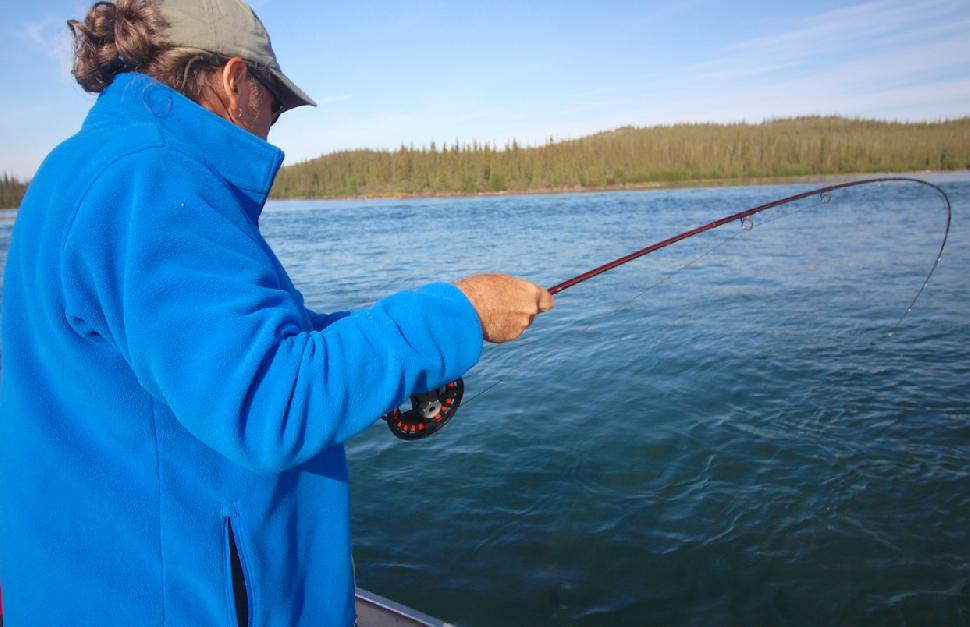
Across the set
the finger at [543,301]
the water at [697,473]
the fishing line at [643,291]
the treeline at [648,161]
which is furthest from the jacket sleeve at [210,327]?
the treeline at [648,161]

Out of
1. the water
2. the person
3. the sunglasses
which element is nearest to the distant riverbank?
the water

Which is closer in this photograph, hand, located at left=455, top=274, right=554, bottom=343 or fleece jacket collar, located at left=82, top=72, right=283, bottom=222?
fleece jacket collar, located at left=82, top=72, right=283, bottom=222

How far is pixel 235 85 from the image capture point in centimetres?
139

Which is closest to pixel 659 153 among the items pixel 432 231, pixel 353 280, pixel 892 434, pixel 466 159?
pixel 466 159

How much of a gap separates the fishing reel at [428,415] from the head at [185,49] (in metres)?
1.43

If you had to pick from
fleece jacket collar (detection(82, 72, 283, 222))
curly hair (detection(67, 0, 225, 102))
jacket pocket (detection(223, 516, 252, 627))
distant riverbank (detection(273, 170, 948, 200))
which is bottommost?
jacket pocket (detection(223, 516, 252, 627))

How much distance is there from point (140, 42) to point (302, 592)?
129 cm

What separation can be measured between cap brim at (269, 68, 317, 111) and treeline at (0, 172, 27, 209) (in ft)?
375

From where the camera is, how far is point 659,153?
93.9m

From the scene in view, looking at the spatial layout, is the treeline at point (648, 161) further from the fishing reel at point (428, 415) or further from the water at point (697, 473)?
the fishing reel at point (428, 415)

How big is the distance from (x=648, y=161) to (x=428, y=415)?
9523cm

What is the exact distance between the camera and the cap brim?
1.52 m

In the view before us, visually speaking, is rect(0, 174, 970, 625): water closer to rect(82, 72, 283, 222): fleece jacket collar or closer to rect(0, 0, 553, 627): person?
rect(0, 0, 553, 627): person

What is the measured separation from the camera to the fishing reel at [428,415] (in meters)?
2.58
